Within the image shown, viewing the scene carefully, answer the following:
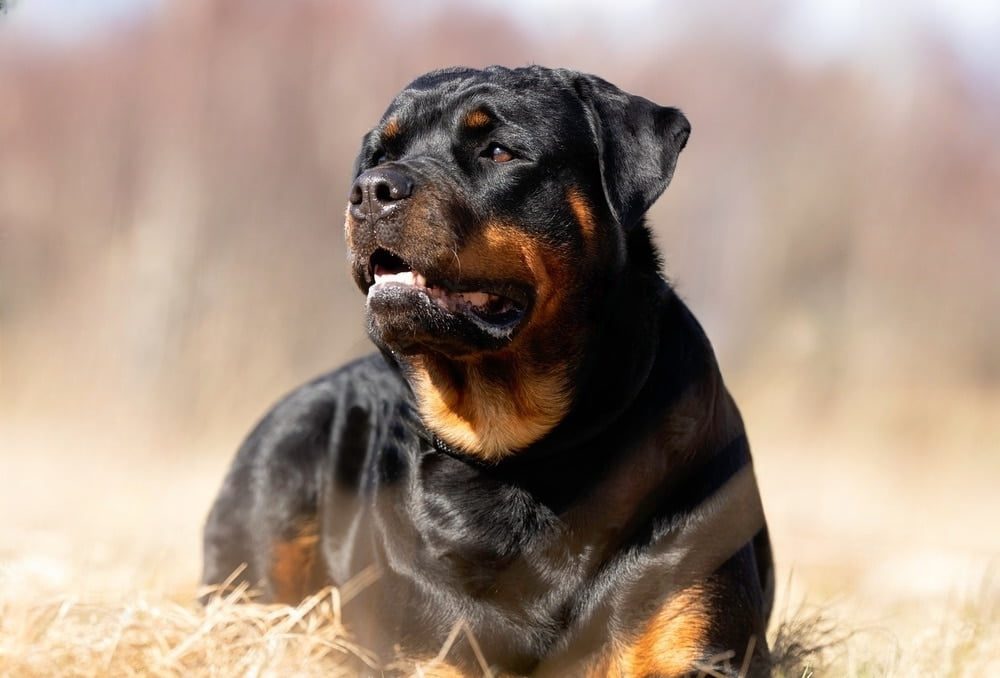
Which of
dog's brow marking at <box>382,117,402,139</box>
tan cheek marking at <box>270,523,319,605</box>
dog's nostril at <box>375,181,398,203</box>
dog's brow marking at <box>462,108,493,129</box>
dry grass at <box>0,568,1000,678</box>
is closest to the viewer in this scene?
dry grass at <box>0,568,1000,678</box>

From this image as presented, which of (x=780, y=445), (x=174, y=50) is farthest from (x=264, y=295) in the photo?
(x=780, y=445)

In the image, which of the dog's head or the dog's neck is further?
the dog's neck

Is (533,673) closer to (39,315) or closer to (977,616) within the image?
(977,616)

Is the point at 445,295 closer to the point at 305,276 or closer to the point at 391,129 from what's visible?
the point at 391,129

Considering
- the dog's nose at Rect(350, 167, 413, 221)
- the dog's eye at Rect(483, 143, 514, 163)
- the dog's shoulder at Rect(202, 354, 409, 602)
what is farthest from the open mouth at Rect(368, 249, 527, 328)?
the dog's shoulder at Rect(202, 354, 409, 602)

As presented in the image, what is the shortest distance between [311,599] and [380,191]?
1108 mm

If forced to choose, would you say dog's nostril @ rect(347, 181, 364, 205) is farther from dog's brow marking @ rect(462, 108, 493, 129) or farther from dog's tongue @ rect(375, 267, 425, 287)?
dog's brow marking @ rect(462, 108, 493, 129)

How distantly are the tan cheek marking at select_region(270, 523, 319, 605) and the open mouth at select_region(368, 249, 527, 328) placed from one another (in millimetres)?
1393

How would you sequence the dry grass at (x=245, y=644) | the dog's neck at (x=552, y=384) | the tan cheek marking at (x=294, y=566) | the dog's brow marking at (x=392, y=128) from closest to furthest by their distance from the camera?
the dry grass at (x=245, y=644), the dog's neck at (x=552, y=384), the dog's brow marking at (x=392, y=128), the tan cheek marking at (x=294, y=566)

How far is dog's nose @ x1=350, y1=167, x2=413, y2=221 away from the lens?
2660 mm

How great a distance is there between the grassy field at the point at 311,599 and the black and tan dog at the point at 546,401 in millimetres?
302

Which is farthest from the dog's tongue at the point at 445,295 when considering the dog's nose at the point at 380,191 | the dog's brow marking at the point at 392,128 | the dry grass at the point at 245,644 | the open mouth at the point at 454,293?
the dry grass at the point at 245,644

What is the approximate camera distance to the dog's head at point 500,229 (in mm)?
2697

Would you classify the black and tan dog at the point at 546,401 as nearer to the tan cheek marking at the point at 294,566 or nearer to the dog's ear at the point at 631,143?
the dog's ear at the point at 631,143
